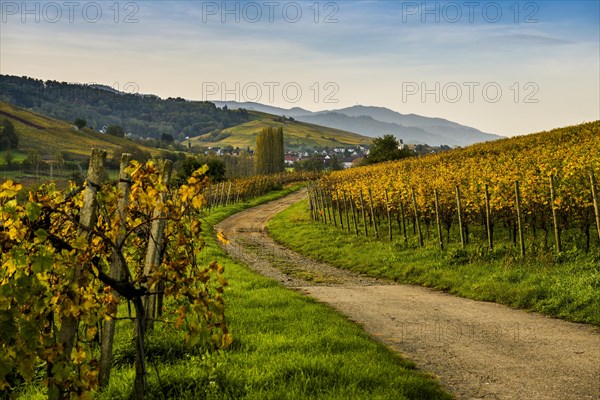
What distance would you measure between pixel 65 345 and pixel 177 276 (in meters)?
1.45

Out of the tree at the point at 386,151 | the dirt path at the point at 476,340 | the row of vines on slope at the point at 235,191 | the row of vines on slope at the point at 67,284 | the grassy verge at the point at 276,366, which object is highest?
Result: the tree at the point at 386,151

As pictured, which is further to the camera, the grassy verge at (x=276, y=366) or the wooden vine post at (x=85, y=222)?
the grassy verge at (x=276, y=366)

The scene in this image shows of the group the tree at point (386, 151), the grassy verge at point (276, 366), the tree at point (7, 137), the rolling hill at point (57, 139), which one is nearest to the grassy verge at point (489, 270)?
the grassy verge at point (276, 366)

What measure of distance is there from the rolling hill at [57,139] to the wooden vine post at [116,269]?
141761mm

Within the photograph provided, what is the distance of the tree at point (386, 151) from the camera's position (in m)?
73.2

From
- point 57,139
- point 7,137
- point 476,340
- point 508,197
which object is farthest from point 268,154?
point 476,340

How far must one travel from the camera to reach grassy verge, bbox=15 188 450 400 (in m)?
6.87

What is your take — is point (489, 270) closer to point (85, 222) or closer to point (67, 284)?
point (85, 222)

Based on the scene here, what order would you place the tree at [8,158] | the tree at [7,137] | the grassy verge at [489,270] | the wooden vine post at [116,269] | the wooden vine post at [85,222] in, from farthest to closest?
1. the tree at [7,137]
2. the tree at [8,158]
3. the grassy verge at [489,270]
4. the wooden vine post at [116,269]
5. the wooden vine post at [85,222]

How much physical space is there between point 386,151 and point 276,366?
68.5 metres

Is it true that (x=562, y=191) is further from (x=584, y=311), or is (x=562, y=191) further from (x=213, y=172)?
(x=213, y=172)

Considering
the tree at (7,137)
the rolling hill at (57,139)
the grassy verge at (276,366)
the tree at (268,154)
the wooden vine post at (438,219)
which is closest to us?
the grassy verge at (276,366)

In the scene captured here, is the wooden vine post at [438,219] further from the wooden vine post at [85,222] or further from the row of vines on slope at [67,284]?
the wooden vine post at [85,222]

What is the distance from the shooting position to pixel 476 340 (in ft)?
34.7
